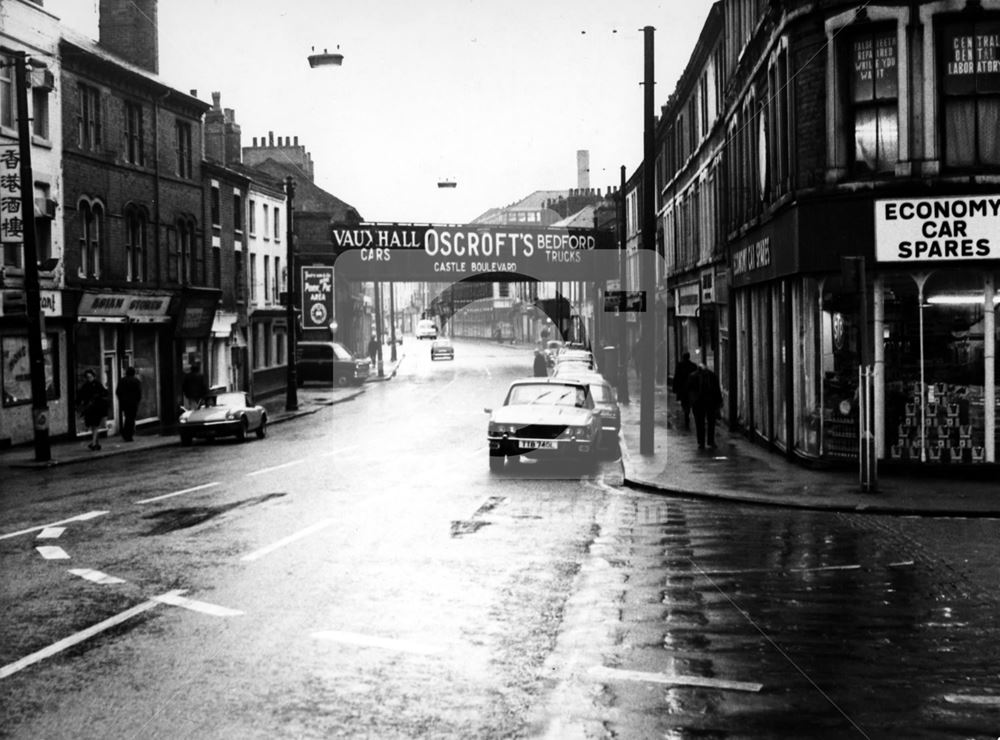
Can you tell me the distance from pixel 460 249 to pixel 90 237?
15.5 meters

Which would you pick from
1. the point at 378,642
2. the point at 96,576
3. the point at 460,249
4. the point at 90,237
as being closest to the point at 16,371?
the point at 90,237

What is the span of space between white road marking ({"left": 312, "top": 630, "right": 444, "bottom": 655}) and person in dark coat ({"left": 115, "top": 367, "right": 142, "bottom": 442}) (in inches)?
895

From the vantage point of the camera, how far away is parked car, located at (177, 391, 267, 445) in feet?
94.6

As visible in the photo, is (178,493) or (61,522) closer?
(61,522)

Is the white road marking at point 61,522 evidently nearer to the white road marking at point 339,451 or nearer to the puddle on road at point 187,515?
the puddle on road at point 187,515

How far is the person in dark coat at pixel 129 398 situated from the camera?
30078 mm

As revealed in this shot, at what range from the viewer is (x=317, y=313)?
63750 mm

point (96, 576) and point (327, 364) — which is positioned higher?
point (327, 364)

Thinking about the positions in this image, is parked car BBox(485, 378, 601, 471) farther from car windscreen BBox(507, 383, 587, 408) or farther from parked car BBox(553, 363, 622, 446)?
parked car BBox(553, 363, 622, 446)

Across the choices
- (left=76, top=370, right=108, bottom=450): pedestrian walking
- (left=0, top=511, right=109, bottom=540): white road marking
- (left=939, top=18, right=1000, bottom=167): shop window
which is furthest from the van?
(left=0, top=511, right=109, bottom=540): white road marking

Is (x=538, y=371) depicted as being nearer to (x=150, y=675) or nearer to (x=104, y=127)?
(x=104, y=127)

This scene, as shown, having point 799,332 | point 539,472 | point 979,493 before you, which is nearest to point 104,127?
point 539,472

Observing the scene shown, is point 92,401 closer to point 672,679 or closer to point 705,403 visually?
point 705,403

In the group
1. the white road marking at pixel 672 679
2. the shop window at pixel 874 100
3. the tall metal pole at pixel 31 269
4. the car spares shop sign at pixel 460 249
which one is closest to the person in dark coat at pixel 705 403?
the shop window at pixel 874 100
